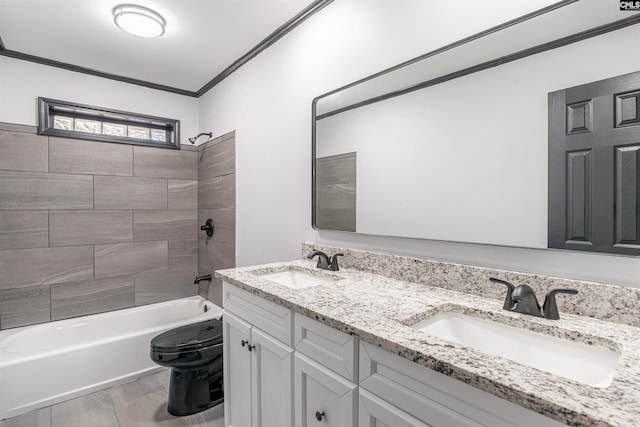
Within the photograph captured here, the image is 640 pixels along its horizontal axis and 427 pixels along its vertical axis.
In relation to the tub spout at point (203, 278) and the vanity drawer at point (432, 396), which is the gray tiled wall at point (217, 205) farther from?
the vanity drawer at point (432, 396)

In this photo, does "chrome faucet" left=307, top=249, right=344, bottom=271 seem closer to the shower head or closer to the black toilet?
the black toilet

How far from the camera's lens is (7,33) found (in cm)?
231

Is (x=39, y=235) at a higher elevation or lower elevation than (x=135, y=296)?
higher

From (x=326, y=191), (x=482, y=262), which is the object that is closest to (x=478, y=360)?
(x=482, y=262)

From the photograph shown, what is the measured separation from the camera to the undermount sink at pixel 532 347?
0.84 meters

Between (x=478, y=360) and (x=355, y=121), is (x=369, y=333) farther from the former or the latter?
(x=355, y=121)

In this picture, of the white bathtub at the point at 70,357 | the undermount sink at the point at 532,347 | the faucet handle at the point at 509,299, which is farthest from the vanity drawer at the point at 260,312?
the white bathtub at the point at 70,357

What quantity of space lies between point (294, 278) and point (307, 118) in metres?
1.04

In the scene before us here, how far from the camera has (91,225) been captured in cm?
293

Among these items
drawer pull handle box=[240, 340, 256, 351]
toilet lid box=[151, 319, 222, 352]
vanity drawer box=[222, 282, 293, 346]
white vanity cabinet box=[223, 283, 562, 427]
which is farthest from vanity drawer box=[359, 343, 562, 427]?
toilet lid box=[151, 319, 222, 352]

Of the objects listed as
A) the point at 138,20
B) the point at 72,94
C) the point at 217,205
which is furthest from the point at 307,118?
the point at 72,94

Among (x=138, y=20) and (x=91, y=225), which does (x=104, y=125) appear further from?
(x=138, y=20)

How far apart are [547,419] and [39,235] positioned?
353 centimetres

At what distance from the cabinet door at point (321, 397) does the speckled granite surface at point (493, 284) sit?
0.62 meters
